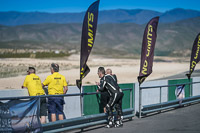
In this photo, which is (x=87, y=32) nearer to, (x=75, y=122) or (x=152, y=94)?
(x=75, y=122)

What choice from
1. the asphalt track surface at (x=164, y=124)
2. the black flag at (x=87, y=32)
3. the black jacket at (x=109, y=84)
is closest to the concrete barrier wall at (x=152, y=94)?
the asphalt track surface at (x=164, y=124)

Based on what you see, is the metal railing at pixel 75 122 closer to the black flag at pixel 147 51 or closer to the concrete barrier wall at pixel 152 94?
the black flag at pixel 147 51

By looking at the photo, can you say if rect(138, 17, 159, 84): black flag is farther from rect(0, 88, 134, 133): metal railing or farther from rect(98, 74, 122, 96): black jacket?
rect(98, 74, 122, 96): black jacket

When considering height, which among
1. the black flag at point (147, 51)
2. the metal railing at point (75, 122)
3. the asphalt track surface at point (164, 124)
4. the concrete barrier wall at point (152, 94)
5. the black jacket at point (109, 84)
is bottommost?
the asphalt track surface at point (164, 124)

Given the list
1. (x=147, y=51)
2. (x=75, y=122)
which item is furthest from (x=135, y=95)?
(x=75, y=122)

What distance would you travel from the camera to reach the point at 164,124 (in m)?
9.53

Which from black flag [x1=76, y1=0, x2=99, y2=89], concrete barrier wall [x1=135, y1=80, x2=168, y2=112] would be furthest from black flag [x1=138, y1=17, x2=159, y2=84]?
black flag [x1=76, y1=0, x2=99, y2=89]

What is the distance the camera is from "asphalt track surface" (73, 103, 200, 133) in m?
8.66

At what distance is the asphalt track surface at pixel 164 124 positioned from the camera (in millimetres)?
8656

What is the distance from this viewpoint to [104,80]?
8.93m

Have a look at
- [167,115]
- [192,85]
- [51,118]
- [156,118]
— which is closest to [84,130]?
[51,118]

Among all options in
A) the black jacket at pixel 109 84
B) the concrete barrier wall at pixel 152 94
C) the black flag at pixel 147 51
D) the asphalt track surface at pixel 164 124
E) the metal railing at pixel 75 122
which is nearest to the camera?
the metal railing at pixel 75 122

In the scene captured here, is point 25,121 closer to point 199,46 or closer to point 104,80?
point 104,80

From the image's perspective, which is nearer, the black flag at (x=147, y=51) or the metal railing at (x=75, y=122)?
the metal railing at (x=75, y=122)
